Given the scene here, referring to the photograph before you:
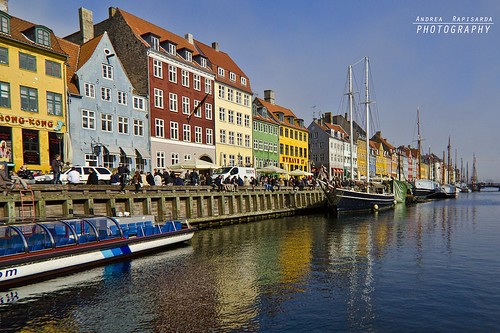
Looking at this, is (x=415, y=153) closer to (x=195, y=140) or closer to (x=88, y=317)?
(x=195, y=140)

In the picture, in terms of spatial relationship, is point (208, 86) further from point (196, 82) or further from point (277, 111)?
point (277, 111)

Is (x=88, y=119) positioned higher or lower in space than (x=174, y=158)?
higher

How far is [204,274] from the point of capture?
14.8 meters

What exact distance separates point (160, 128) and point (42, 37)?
46.1 feet

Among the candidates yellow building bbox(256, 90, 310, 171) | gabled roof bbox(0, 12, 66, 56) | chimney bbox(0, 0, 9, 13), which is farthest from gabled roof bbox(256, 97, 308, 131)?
chimney bbox(0, 0, 9, 13)

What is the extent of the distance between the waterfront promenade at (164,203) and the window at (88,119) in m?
11.9

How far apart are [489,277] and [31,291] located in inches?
662

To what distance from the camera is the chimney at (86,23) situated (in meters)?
39.8

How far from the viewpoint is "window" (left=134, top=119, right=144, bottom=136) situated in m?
38.2

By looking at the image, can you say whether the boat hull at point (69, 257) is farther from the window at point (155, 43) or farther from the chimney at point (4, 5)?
the window at point (155, 43)

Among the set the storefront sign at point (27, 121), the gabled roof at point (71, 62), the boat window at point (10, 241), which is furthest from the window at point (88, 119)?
the boat window at point (10, 241)

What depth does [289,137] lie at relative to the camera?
2719 inches

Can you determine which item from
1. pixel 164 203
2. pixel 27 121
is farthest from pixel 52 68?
pixel 164 203

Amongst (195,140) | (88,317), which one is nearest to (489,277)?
(88,317)
